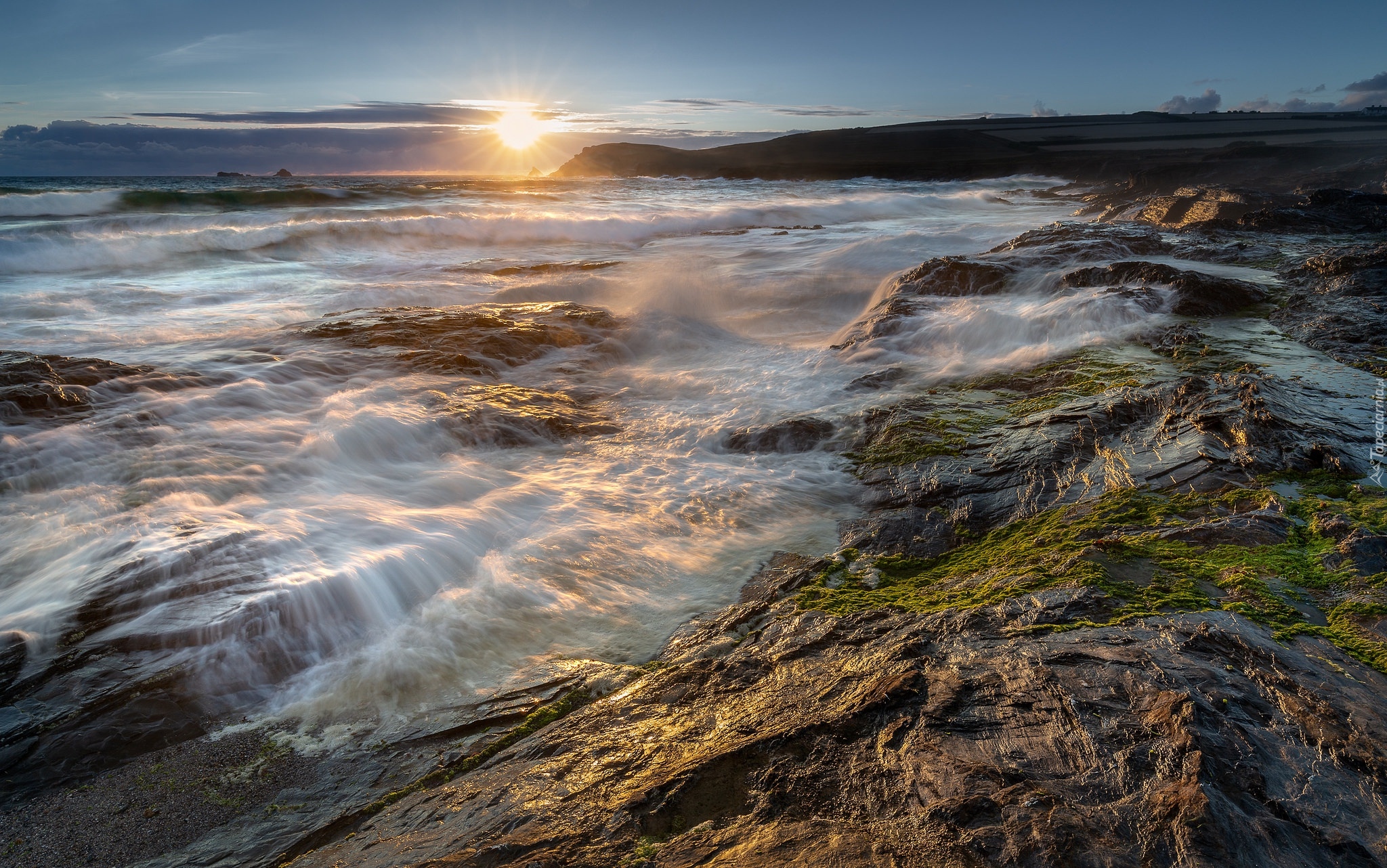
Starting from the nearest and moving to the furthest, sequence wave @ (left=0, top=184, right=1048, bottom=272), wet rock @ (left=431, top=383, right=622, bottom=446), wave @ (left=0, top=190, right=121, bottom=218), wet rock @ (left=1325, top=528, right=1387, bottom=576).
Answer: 1. wet rock @ (left=1325, top=528, right=1387, bottom=576)
2. wet rock @ (left=431, top=383, right=622, bottom=446)
3. wave @ (left=0, top=184, right=1048, bottom=272)
4. wave @ (left=0, top=190, right=121, bottom=218)

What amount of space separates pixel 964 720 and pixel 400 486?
4.38 m

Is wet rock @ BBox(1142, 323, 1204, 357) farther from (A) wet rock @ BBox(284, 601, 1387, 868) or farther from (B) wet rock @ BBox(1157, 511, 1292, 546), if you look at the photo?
(A) wet rock @ BBox(284, 601, 1387, 868)

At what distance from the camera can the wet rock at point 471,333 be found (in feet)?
26.6

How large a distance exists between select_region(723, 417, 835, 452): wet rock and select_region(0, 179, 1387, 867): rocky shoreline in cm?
120

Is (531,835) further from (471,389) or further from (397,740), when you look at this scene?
(471,389)

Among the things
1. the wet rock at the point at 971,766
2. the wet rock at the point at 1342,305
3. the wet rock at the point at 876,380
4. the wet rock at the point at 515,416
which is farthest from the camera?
the wet rock at the point at 876,380

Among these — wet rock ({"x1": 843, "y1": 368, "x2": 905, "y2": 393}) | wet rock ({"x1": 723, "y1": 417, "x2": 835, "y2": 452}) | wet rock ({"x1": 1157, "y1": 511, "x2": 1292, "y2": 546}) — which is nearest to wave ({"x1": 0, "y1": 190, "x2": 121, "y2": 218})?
wet rock ({"x1": 723, "y1": 417, "x2": 835, "y2": 452})

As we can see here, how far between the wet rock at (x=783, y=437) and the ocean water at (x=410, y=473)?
147mm

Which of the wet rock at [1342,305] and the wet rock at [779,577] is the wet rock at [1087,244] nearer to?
the wet rock at [1342,305]

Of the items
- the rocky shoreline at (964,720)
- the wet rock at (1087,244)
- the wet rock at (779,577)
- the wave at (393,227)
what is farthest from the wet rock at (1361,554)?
the wave at (393,227)

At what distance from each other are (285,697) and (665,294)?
9.61 metres

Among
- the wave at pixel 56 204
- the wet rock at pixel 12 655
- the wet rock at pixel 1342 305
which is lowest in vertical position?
the wet rock at pixel 12 655

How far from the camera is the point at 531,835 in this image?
7.15 feet

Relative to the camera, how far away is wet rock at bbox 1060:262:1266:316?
8.09 meters
